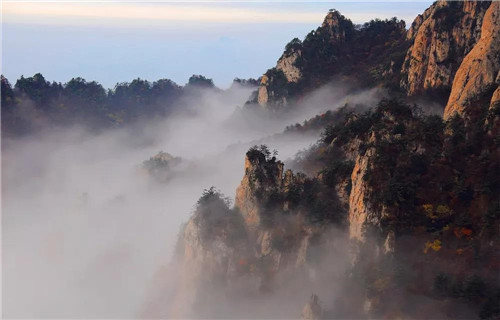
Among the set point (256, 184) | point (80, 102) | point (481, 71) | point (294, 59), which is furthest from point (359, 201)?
point (80, 102)

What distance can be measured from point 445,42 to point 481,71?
1493 cm

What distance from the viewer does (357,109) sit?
7638cm

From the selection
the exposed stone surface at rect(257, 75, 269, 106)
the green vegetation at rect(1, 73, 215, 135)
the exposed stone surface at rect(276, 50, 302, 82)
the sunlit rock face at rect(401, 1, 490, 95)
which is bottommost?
the green vegetation at rect(1, 73, 215, 135)

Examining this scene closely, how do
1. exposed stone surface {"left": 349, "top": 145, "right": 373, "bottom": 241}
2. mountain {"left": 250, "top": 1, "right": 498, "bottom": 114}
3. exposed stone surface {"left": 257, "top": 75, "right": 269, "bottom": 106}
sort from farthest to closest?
exposed stone surface {"left": 257, "top": 75, "right": 269, "bottom": 106}, mountain {"left": 250, "top": 1, "right": 498, "bottom": 114}, exposed stone surface {"left": 349, "top": 145, "right": 373, "bottom": 241}

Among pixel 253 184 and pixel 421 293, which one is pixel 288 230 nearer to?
pixel 253 184

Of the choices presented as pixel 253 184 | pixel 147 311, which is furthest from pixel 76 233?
pixel 253 184

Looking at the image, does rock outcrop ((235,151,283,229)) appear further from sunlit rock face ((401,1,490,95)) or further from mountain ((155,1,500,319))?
sunlit rock face ((401,1,490,95))

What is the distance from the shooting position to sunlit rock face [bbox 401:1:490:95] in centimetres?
6212

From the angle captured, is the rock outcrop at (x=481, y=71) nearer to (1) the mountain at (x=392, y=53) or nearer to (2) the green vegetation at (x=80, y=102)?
(1) the mountain at (x=392, y=53)

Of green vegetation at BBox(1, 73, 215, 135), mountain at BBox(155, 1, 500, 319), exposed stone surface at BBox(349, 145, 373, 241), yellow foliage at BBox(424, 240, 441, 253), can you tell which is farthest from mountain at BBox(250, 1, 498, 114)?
green vegetation at BBox(1, 73, 215, 135)

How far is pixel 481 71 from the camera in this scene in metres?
48.7

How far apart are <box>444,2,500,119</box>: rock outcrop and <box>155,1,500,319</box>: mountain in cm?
11

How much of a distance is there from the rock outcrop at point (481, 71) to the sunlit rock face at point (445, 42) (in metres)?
11.6

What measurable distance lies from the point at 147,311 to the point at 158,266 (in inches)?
345
